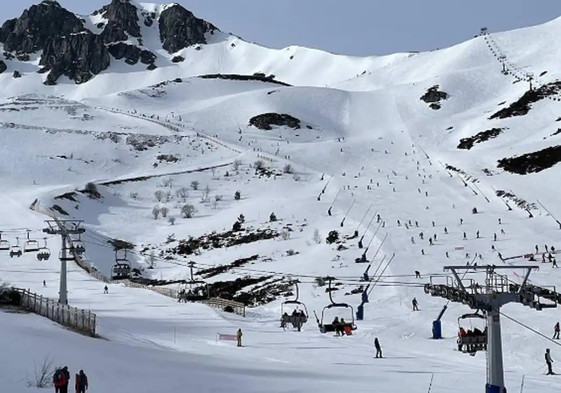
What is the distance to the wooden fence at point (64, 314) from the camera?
24000mm

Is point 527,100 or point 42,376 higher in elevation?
point 527,100

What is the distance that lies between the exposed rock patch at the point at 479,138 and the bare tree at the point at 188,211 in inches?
1664

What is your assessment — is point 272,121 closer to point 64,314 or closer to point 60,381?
point 64,314

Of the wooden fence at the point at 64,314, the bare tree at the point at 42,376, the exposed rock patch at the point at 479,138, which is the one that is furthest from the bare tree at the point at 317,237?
the exposed rock patch at the point at 479,138

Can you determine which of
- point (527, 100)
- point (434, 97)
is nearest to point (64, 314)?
point (527, 100)

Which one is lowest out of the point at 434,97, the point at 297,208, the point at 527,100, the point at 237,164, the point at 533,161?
the point at 297,208

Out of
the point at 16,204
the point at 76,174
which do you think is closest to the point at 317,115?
the point at 76,174

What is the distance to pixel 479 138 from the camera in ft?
327

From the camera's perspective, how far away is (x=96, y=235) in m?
66.7

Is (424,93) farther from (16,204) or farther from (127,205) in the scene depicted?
(16,204)

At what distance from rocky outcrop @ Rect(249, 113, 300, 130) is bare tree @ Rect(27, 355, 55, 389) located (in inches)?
4496

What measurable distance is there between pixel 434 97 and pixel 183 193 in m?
72.8

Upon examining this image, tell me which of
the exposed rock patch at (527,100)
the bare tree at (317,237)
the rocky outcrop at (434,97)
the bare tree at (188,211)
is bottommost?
the bare tree at (317,237)

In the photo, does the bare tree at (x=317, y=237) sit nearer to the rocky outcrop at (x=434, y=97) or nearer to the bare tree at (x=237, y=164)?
the bare tree at (x=237, y=164)
